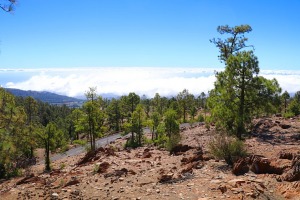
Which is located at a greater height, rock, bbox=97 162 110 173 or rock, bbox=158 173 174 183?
rock, bbox=158 173 174 183

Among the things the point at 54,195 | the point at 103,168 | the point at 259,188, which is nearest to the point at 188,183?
the point at 259,188

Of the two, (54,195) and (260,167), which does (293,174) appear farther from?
(54,195)

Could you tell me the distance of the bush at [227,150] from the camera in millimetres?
18969

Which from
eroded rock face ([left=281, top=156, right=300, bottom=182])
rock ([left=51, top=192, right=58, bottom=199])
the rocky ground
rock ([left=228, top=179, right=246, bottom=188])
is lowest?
rock ([left=51, top=192, right=58, bottom=199])

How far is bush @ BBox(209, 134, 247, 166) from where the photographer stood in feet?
62.2

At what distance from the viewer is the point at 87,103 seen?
155ft

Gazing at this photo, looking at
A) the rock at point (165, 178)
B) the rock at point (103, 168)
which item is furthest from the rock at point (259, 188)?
the rock at point (103, 168)

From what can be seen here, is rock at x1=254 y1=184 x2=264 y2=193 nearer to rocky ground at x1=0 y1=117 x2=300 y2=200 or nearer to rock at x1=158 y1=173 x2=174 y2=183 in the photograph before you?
rocky ground at x1=0 y1=117 x2=300 y2=200

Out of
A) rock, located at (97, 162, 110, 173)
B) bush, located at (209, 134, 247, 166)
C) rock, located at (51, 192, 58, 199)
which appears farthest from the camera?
rock, located at (97, 162, 110, 173)

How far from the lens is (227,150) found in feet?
62.5

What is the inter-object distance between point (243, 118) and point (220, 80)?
465 centimetres

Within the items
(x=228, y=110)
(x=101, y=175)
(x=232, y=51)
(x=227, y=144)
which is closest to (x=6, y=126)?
(x=101, y=175)

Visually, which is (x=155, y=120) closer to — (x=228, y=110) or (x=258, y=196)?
(x=228, y=110)

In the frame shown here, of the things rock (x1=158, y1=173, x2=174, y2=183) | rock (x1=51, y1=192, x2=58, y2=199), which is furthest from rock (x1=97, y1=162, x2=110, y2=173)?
rock (x1=158, y1=173, x2=174, y2=183)
